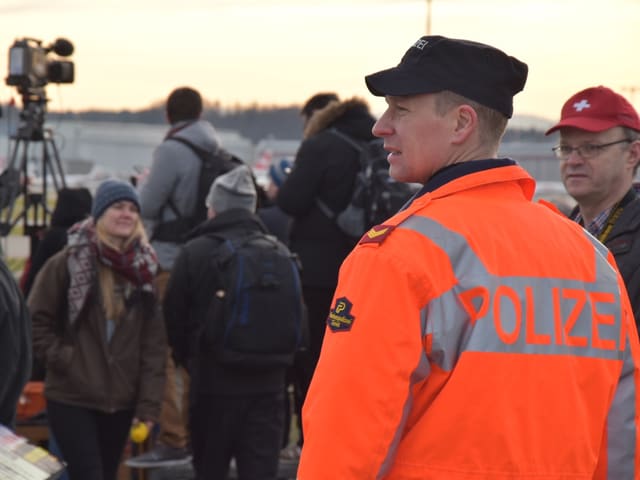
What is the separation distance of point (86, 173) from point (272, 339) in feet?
179

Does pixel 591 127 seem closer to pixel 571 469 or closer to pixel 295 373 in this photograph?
pixel 571 469

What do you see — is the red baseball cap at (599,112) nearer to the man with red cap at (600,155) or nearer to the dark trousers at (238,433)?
the man with red cap at (600,155)

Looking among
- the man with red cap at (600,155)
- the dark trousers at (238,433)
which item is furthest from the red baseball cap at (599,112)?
the dark trousers at (238,433)

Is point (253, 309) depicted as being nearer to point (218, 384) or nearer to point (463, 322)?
point (218, 384)

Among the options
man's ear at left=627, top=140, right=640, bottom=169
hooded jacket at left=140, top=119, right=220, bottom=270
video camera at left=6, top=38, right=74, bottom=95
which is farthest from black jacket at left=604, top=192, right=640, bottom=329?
video camera at left=6, top=38, right=74, bottom=95

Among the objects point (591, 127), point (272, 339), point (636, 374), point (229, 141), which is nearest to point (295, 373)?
point (272, 339)

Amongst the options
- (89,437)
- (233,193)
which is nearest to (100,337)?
(89,437)

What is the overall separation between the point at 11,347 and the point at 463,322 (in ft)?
7.58

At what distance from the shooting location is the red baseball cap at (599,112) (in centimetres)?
421

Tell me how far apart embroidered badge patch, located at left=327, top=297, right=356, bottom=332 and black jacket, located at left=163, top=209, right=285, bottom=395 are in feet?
11.3

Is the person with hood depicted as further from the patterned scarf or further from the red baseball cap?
the red baseball cap

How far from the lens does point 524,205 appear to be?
2508 millimetres

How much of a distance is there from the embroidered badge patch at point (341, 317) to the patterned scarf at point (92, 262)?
11.9 ft

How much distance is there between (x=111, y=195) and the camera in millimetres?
6102
